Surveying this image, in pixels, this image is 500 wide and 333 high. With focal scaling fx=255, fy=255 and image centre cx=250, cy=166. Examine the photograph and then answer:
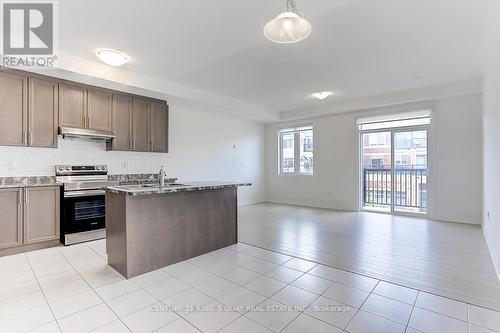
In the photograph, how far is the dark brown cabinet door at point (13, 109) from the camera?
11.0ft

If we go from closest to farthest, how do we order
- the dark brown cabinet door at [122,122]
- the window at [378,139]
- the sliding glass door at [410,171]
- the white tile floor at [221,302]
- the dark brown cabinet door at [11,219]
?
the white tile floor at [221,302], the dark brown cabinet door at [11,219], the dark brown cabinet door at [122,122], the sliding glass door at [410,171], the window at [378,139]

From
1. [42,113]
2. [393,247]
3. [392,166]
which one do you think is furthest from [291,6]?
[392,166]

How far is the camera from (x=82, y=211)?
393cm

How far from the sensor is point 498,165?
104 inches

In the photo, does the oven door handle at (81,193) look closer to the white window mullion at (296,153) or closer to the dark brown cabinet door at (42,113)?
the dark brown cabinet door at (42,113)

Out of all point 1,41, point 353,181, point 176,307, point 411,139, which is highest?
point 1,41

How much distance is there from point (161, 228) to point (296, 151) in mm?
5535

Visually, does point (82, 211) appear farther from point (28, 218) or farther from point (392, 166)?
point (392, 166)

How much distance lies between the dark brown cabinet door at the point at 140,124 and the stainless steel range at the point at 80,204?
872 mm

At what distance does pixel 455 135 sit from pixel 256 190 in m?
5.06

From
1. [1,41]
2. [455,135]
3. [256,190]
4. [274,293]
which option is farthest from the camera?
[256,190]

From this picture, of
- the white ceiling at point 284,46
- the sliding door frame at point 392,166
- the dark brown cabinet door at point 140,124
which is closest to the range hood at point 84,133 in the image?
the dark brown cabinet door at point 140,124

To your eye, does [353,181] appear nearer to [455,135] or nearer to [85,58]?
[455,135]

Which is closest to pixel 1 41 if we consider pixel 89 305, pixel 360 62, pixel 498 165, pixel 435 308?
pixel 89 305
